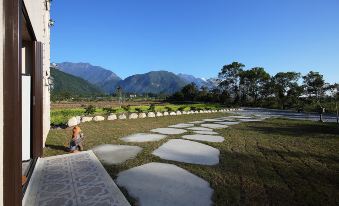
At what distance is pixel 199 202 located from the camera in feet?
8.80

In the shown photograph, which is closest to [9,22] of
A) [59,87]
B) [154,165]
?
[154,165]

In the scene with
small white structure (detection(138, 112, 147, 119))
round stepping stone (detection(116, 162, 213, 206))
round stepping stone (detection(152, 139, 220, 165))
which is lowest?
round stepping stone (detection(116, 162, 213, 206))

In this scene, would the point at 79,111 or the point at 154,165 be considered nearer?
the point at 154,165

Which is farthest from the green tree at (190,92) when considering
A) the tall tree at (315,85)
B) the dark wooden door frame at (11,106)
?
the dark wooden door frame at (11,106)

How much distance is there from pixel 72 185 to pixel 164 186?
1.29 metres

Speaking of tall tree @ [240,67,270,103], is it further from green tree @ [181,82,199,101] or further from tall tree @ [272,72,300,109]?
green tree @ [181,82,199,101]

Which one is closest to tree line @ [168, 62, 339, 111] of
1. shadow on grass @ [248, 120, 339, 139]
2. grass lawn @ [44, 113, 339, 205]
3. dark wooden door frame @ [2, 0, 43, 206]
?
shadow on grass @ [248, 120, 339, 139]

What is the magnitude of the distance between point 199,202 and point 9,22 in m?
2.56

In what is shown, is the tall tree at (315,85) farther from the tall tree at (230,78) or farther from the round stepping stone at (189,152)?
the round stepping stone at (189,152)

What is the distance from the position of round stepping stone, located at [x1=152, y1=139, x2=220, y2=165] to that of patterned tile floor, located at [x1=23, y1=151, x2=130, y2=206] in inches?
57.0

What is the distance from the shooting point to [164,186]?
3.13 metres

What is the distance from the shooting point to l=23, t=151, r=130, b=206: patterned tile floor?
2.67 meters

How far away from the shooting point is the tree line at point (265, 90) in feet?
94.5

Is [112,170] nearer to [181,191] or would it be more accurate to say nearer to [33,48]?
[181,191]
